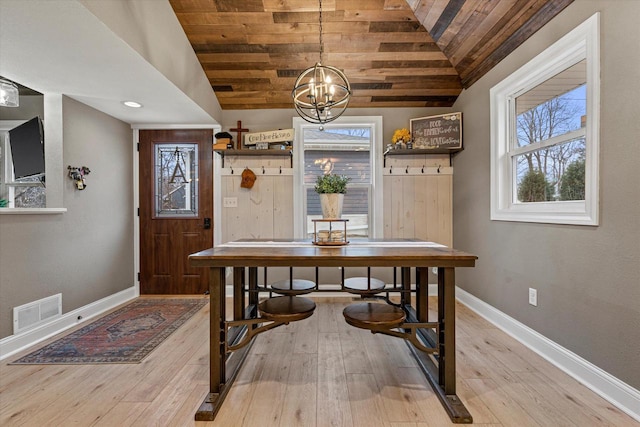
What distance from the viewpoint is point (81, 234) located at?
9.61 feet

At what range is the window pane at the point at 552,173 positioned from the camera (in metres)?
2.02

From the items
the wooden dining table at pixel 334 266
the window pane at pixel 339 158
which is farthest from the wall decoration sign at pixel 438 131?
the wooden dining table at pixel 334 266

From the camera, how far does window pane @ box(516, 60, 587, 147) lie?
78.7 inches

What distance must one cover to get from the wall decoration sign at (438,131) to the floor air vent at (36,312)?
3.85 m

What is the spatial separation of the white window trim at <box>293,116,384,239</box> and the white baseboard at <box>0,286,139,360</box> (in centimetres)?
214

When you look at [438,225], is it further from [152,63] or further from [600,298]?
[152,63]

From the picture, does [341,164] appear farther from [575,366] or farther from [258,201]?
[575,366]

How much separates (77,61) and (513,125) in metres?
3.51

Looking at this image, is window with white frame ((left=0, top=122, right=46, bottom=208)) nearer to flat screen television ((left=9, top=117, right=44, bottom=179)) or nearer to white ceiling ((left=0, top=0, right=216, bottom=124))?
flat screen television ((left=9, top=117, right=44, bottom=179))

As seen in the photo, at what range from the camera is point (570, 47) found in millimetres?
1964

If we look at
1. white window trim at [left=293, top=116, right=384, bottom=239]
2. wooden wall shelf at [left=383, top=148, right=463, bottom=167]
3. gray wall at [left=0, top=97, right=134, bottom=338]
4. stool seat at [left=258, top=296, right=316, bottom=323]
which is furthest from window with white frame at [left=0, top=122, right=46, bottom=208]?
wooden wall shelf at [left=383, top=148, right=463, bottom=167]

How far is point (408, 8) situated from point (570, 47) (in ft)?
4.35

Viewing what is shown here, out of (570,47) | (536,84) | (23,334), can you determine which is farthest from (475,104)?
(23,334)

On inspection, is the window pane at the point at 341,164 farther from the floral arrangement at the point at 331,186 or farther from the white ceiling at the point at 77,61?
the floral arrangement at the point at 331,186
